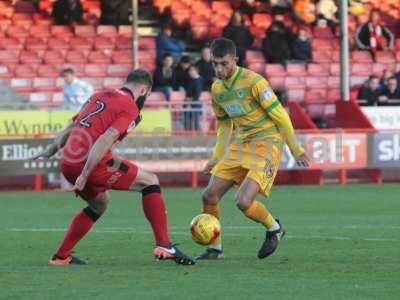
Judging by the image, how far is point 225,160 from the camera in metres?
12.0

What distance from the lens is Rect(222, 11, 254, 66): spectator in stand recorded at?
27.9m

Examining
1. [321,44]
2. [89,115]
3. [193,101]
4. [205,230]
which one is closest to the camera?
[89,115]

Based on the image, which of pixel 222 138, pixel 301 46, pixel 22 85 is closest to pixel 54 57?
pixel 22 85

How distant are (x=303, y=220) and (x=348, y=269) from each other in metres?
5.96

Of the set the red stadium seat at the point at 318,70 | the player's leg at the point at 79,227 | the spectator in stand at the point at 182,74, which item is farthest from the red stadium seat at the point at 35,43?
the player's leg at the point at 79,227

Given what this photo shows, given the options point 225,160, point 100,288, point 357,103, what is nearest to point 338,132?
point 357,103

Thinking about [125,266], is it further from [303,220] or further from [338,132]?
[338,132]

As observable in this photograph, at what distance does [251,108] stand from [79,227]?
72.4 inches

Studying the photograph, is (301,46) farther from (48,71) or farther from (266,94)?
(266,94)

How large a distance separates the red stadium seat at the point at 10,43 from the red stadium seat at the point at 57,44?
24.7 inches

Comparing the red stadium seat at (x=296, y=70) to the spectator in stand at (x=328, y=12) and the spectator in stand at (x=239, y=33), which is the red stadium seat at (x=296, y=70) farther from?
the spectator in stand at (x=328, y=12)

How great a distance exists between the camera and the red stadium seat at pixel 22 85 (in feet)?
88.1

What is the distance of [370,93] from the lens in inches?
1053

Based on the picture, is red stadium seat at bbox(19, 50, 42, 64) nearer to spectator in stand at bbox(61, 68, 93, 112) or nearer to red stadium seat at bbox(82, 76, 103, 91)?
red stadium seat at bbox(82, 76, 103, 91)
